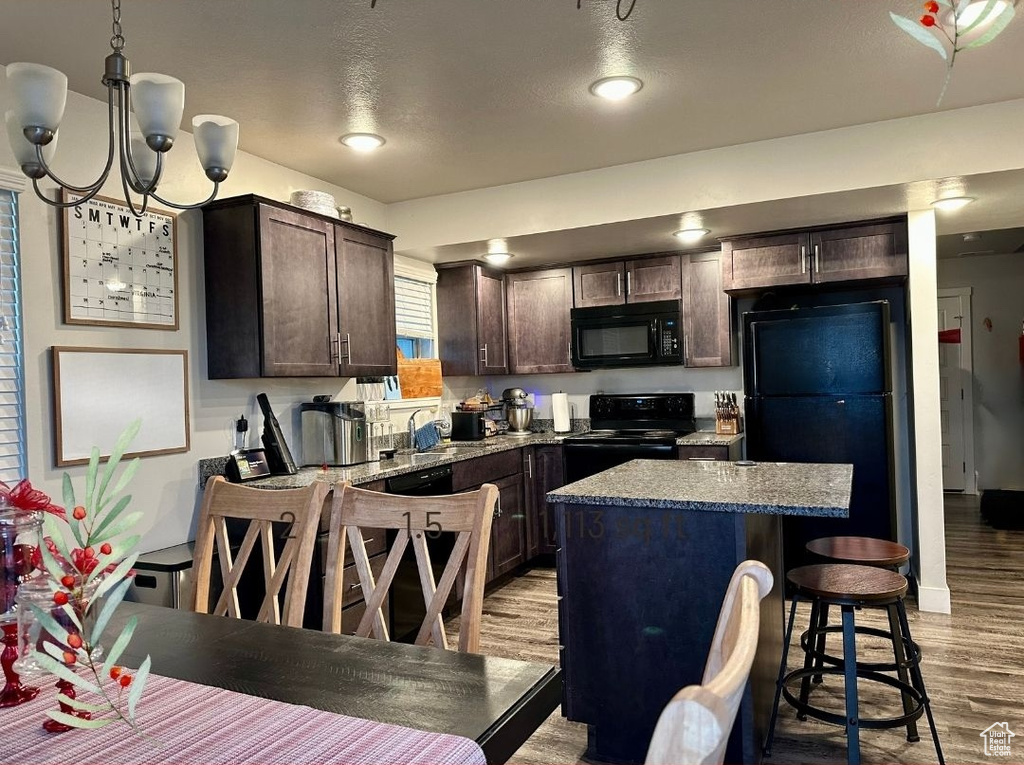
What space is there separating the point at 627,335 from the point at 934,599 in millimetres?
2320

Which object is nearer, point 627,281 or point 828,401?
point 828,401

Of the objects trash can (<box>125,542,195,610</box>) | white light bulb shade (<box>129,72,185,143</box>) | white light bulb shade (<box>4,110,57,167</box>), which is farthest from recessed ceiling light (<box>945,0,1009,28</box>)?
trash can (<box>125,542,195,610</box>)

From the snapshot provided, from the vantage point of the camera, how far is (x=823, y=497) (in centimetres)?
211

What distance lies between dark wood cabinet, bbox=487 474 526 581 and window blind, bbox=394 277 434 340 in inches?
46.7

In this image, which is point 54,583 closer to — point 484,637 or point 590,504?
point 590,504

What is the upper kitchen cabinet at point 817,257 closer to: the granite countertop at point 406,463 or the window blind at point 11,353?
the granite countertop at point 406,463

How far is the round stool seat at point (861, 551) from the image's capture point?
2.44 m

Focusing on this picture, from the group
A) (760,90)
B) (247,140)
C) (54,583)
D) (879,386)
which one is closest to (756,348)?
(879,386)

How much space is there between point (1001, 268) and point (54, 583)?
7776 mm

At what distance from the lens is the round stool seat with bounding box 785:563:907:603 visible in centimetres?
210

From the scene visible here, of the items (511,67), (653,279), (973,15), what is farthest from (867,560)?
(653,279)

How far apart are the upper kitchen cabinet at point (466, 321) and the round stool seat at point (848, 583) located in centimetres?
290

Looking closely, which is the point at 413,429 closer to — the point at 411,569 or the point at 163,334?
the point at 411,569
